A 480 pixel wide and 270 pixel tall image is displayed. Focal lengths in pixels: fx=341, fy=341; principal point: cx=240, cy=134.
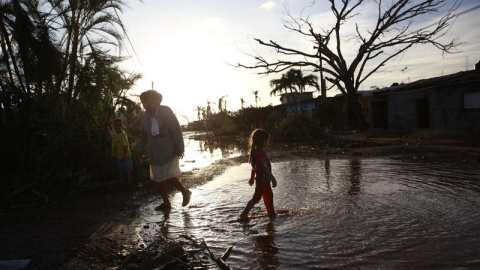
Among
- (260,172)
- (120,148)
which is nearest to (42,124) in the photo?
(120,148)

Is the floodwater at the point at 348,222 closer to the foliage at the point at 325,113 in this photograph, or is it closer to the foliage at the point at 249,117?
the foliage at the point at 325,113

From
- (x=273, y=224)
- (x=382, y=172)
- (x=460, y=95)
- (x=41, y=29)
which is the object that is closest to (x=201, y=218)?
(x=273, y=224)

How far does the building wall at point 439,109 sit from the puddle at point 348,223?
37.1 feet

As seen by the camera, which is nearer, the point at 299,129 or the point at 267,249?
the point at 267,249

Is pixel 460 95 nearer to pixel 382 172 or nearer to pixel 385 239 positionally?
pixel 382 172

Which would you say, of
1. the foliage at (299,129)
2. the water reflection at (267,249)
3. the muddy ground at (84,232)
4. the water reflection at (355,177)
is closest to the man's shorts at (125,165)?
the muddy ground at (84,232)

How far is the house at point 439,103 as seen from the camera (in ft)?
53.9

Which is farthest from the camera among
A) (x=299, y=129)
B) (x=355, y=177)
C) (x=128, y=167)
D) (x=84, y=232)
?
(x=299, y=129)

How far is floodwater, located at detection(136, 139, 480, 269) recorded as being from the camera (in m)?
3.14

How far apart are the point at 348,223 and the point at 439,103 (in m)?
17.1

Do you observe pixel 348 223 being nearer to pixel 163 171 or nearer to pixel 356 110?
pixel 163 171

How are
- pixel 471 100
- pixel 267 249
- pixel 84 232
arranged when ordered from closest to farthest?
pixel 267 249, pixel 84 232, pixel 471 100

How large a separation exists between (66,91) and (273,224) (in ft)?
28.9

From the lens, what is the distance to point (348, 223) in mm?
4152
